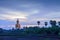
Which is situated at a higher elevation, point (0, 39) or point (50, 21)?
point (50, 21)

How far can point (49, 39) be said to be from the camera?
1058cm

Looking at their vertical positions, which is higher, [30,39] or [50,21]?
[50,21]

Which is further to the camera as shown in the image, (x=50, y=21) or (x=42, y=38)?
(x=50, y=21)

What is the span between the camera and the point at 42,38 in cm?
1079

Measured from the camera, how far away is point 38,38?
10.9m

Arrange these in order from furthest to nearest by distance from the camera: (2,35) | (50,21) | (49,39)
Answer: (50,21), (2,35), (49,39)

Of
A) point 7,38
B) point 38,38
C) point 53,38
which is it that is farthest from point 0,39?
point 53,38

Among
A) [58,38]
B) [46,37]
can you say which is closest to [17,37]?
[46,37]

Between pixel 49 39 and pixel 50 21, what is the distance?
8.88 metres

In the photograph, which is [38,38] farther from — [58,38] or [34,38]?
[58,38]

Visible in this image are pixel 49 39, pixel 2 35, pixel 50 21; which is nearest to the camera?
pixel 49 39

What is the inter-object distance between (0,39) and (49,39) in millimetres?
2920

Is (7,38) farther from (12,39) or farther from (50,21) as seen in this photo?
(50,21)

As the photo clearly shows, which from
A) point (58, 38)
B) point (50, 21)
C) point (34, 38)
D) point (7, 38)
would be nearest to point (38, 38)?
point (34, 38)
